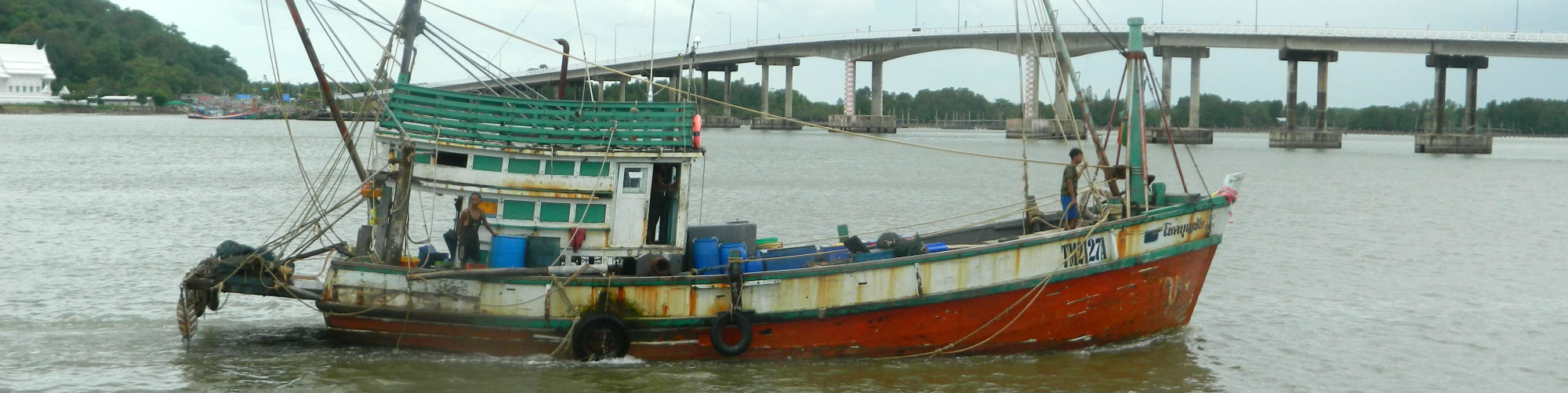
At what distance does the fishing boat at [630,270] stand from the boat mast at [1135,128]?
0.15 feet

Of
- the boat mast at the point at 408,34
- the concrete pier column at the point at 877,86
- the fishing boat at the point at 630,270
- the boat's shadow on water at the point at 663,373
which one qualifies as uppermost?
the concrete pier column at the point at 877,86

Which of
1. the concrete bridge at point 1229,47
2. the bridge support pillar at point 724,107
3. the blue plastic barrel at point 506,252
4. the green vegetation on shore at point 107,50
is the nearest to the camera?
the blue plastic barrel at point 506,252

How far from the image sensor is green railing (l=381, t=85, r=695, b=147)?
49.1ft

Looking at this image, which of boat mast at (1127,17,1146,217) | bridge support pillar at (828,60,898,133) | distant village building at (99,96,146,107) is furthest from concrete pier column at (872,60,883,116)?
boat mast at (1127,17,1146,217)

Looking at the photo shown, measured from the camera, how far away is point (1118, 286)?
1520 cm

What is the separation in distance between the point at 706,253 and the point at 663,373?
1.47 metres

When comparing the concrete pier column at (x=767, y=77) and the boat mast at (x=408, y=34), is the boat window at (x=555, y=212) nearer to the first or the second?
the boat mast at (x=408, y=34)

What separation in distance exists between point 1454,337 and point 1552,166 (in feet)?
204

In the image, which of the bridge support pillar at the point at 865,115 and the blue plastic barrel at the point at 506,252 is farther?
the bridge support pillar at the point at 865,115

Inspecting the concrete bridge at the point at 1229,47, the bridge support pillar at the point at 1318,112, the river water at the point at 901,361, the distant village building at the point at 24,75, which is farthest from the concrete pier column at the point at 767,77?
the distant village building at the point at 24,75

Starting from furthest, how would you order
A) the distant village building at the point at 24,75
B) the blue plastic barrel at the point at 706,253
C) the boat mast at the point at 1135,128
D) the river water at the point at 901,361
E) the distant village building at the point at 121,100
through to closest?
the distant village building at the point at 24,75 < the distant village building at the point at 121,100 < the boat mast at the point at 1135,128 < the blue plastic barrel at the point at 706,253 < the river water at the point at 901,361

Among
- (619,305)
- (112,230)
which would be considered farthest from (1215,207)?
(112,230)

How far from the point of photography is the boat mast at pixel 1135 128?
50.9 feet

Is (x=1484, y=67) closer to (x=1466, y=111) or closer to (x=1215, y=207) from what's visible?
(x=1466, y=111)
